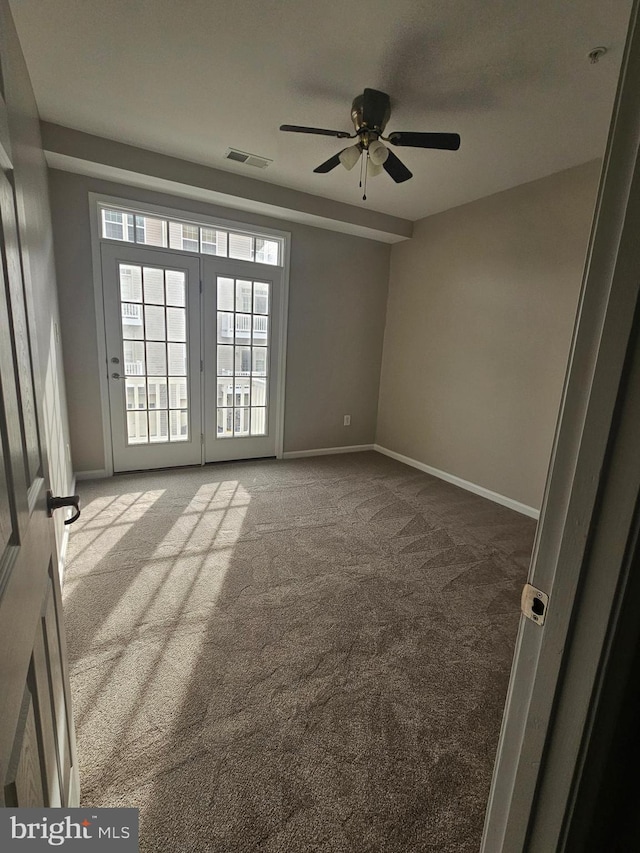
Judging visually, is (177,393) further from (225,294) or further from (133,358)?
(225,294)

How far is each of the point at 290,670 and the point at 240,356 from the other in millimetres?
3205

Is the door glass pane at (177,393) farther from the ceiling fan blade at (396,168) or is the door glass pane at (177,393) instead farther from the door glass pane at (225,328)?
the ceiling fan blade at (396,168)

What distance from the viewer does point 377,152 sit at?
2.25 m

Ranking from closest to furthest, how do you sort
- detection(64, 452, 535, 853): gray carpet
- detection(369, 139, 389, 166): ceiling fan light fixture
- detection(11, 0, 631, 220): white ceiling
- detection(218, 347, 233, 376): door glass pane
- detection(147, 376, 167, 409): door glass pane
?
detection(64, 452, 535, 853): gray carpet → detection(11, 0, 631, 220): white ceiling → detection(369, 139, 389, 166): ceiling fan light fixture → detection(147, 376, 167, 409): door glass pane → detection(218, 347, 233, 376): door glass pane

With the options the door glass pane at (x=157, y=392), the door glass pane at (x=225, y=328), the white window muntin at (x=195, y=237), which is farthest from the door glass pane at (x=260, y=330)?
the door glass pane at (x=157, y=392)

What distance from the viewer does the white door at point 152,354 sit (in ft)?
11.7

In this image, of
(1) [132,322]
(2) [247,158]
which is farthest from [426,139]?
(1) [132,322]

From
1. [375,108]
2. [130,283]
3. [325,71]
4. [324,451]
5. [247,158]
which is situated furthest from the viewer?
[324,451]

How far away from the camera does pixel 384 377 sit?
5113mm

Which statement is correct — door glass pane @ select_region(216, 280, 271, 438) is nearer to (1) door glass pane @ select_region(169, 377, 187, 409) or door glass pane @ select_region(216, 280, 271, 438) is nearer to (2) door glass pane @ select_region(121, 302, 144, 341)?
(1) door glass pane @ select_region(169, 377, 187, 409)

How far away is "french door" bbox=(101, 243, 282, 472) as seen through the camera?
3.62m

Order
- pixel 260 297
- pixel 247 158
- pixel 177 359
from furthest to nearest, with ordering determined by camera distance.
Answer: pixel 260 297 < pixel 177 359 < pixel 247 158

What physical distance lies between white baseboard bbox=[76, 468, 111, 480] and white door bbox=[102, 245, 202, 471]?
116 millimetres

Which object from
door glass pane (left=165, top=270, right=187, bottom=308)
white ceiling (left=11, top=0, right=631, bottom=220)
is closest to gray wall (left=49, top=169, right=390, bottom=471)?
door glass pane (left=165, top=270, right=187, bottom=308)
